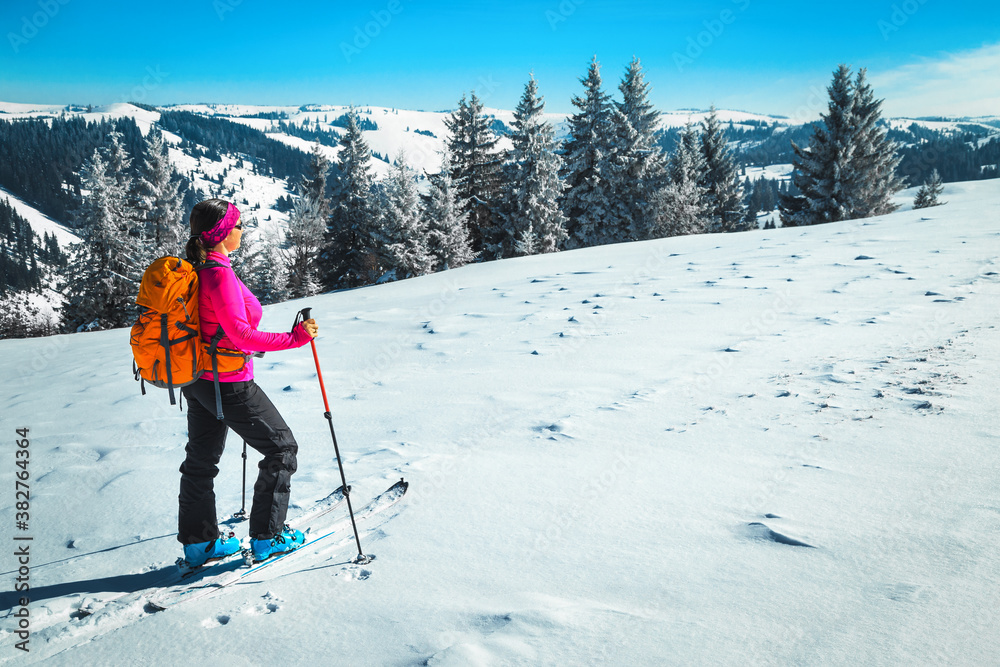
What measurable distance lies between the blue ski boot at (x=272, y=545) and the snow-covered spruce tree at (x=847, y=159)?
34258mm

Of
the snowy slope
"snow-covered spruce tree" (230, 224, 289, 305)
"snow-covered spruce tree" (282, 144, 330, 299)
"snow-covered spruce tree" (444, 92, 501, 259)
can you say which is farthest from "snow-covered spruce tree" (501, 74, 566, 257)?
the snowy slope

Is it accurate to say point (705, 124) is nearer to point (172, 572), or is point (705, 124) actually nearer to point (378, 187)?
point (378, 187)

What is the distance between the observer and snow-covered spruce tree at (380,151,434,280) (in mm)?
26922

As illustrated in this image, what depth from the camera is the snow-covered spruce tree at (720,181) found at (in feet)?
120

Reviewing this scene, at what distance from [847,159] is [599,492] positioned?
34814 millimetres

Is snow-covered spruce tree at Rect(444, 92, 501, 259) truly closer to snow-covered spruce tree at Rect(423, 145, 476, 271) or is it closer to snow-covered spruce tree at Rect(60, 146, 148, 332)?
snow-covered spruce tree at Rect(423, 145, 476, 271)

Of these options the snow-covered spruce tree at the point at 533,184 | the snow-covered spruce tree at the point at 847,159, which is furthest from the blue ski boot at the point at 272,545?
the snow-covered spruce tree at the point at 847,159

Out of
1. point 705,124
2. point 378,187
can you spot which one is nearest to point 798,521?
point 378,187

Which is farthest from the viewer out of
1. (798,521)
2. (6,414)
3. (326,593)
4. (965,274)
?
(965,274)

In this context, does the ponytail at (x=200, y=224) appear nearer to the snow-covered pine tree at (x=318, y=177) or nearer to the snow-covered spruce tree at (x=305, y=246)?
the snow-covered spruce tree at (x=305, y=246)

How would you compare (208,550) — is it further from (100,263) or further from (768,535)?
(100,263)

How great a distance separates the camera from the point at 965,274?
7.01 meters

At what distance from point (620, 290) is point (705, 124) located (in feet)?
114

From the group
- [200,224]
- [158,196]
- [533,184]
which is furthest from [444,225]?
[200,224]
